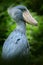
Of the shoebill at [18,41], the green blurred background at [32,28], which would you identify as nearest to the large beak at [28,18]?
the shoebill at [18,41]

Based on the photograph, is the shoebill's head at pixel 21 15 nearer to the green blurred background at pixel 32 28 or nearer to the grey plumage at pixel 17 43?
the grey plumage at pixel 17 43

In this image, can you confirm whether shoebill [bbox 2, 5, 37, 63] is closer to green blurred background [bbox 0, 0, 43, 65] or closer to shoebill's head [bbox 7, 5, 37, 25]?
shoebill's head [bbox 7, 5, 37, 25]

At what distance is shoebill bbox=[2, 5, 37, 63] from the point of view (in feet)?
4.33

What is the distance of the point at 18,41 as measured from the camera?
4.44 ft

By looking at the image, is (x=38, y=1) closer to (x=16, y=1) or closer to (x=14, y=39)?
(x=16, y=1)

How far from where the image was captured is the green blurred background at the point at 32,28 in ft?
5.39

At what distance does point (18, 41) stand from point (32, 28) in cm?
32

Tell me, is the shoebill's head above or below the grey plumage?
above

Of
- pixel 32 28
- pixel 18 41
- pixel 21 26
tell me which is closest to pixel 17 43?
pixel 18 41

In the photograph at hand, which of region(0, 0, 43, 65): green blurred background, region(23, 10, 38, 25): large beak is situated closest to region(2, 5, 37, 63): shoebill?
region(23, 10, 38, 25): large beak

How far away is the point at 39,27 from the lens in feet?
5.59

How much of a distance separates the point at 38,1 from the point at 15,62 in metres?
0.64

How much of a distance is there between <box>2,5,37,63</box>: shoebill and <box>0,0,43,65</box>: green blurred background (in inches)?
7.5

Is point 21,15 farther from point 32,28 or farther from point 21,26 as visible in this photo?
point 32,28
